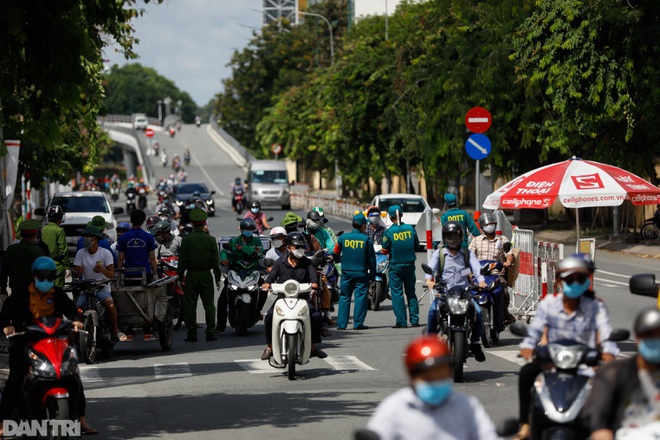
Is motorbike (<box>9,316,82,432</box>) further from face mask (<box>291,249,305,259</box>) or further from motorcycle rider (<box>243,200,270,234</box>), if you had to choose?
motorcycle rider (<box>243,200,270,234</box>)

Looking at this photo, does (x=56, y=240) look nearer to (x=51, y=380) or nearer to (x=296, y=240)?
(x=296, y=240)

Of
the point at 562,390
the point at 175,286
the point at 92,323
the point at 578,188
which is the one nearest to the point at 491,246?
the point at 578,188

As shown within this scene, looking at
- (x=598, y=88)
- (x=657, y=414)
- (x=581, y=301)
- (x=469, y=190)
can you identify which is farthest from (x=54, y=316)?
(x=469, y=190)

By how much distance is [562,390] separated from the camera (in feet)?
27.2

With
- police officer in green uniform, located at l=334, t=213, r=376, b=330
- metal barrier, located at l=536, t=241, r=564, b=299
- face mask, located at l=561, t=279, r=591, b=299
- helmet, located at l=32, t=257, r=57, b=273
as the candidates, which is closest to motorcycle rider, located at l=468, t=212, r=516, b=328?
metal barrier, located at l=536, t=241, r=564, b=299

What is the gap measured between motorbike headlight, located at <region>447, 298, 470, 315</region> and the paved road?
2.45ft

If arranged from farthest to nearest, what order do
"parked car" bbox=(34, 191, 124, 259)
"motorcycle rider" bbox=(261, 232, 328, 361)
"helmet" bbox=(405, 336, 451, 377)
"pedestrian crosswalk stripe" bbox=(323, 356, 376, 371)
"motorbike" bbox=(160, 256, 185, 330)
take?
"parked car" bbox=(34, 191, 124, 259) < "motorbike" bbox=(160, 256, 185, 330) < "pedestrian crosswalk stripe" bbox=(323, 356, 376, 371) < "motorcycle rider" bbox=(261, 232, 328, 361) < "helmet" bbox=(405, 336, 451, 377)

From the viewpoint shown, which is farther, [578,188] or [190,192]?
[190,192]

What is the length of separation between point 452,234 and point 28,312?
5.33 metres

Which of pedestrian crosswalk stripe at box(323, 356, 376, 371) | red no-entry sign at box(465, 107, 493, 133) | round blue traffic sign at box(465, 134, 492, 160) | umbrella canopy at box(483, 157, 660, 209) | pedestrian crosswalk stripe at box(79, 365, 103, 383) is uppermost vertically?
red no-entry sign at box(465, 107, 493, 133)

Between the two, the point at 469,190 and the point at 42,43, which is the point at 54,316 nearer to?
the point at 42,43

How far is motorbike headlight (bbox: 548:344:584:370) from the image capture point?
8.45 meters

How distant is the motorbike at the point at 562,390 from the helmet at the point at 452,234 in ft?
19.1

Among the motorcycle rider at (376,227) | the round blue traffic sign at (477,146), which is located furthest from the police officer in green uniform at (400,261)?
the round blue traffic sign at (477,146)
